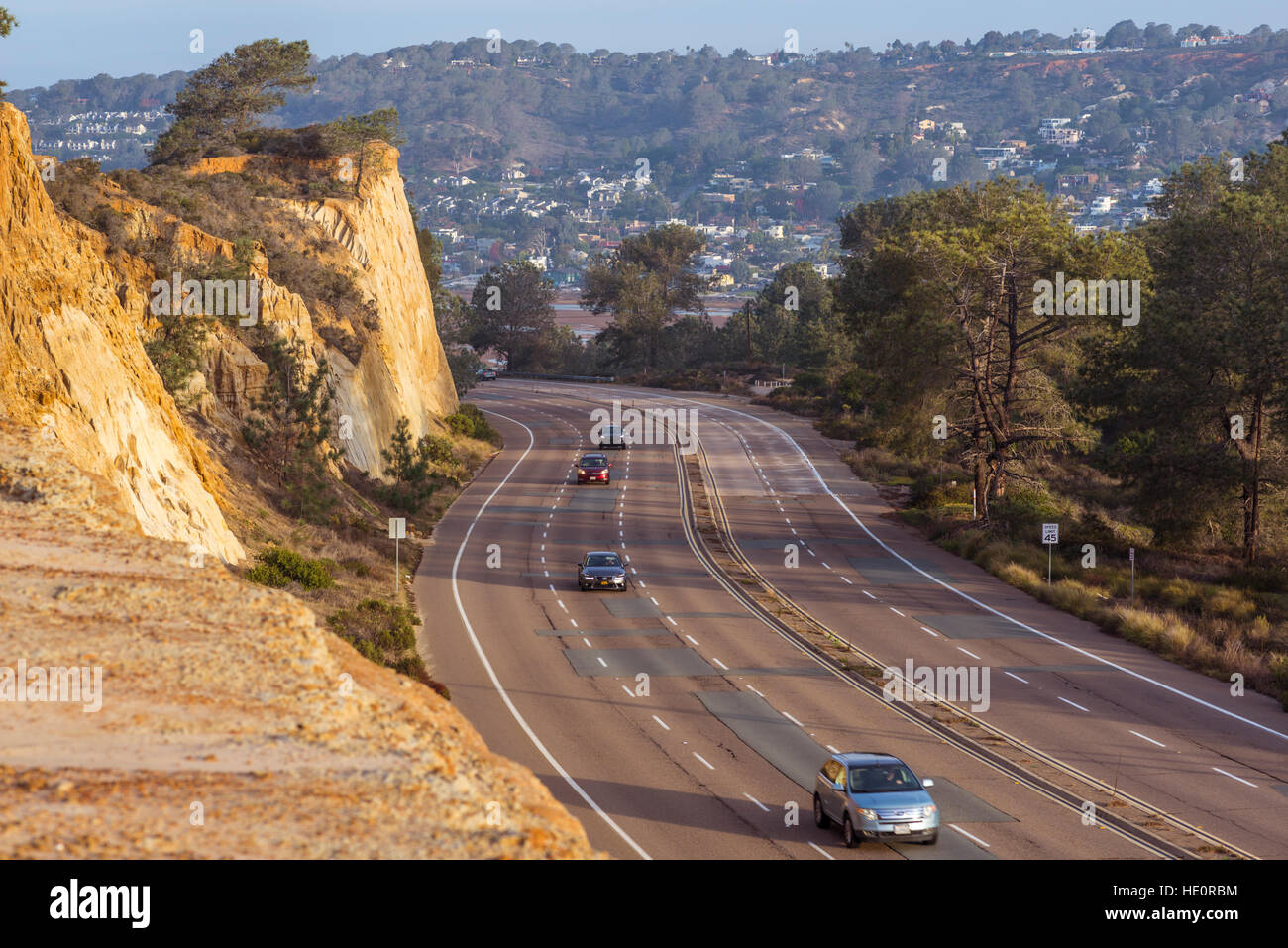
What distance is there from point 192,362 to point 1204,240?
111ft

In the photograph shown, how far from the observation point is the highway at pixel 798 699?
68.0ft

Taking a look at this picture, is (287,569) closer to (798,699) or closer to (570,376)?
(798,699)

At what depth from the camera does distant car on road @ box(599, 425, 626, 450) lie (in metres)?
74.8

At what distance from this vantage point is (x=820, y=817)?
67.6 ft

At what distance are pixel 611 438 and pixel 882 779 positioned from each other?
184ft

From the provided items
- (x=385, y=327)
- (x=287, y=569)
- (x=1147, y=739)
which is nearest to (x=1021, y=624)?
(x=1147, y=739)

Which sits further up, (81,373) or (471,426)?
(81,373)

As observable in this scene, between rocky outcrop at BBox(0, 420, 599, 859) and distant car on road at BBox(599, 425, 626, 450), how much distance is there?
54.7 meters

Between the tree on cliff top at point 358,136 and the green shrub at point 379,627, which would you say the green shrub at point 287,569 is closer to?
the green shrub at point 379,627

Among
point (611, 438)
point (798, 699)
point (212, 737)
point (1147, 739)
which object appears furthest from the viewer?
point (611, 438)

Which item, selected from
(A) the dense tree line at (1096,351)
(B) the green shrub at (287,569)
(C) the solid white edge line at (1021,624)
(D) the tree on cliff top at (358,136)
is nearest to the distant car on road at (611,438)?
(C) the solid white edge line at (1021,624)

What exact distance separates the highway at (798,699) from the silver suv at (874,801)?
1.04ft

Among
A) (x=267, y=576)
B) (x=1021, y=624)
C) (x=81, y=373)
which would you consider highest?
(x=81, y=373)

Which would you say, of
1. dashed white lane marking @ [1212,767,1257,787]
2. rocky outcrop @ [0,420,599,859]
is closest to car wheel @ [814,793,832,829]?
rocky outcrop @ [0,420,599,859]
